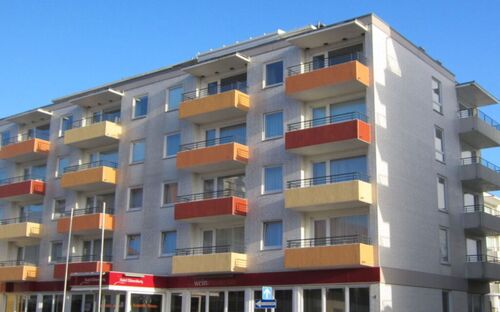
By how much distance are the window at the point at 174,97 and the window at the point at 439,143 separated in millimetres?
14802

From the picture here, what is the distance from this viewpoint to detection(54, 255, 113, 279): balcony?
41444 millimetres

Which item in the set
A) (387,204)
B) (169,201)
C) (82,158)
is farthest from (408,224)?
(82,158)

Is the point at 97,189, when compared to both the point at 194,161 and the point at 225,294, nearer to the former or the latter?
the point at 194,161

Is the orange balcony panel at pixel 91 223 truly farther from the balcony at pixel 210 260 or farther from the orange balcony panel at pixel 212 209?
the orange balcony panel at pixel 212 209

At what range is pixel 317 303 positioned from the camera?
1307 inches

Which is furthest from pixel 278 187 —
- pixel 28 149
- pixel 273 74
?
pixel 28 149

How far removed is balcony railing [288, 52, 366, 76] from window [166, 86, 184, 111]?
8.16m

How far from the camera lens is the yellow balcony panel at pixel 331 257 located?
31.2 metres

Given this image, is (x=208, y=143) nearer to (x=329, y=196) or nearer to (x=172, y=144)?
(x=172, y=144)

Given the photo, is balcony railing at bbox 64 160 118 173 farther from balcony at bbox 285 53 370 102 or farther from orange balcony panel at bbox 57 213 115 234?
balcony at bbox 285 53 370 102

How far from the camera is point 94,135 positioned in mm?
44031

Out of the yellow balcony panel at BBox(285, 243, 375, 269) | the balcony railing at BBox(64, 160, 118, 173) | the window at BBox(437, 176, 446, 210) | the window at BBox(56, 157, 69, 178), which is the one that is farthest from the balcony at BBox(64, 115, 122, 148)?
the window at BBox(437, 176, 446, 210)

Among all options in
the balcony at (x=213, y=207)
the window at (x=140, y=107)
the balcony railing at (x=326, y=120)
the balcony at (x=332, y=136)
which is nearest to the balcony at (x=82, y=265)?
the balcony at (x=213, y=207)

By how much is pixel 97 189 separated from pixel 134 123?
Answer: 15.9 ft
